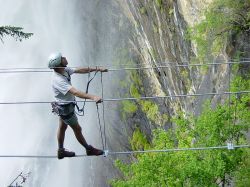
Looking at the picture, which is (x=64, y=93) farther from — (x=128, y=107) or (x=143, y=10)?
(x=128, y=107)

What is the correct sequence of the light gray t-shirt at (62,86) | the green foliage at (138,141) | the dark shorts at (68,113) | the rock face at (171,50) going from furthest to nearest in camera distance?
the green foliage at (138,141), the rock face at (171,50), the dark shorts at (68,113), the light gray t-shirt at (62,86)

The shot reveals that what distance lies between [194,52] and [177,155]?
5.42m

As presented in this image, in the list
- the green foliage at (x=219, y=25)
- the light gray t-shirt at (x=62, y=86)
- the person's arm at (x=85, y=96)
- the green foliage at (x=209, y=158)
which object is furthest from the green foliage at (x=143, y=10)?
the person's arm at (x=85, y=96)

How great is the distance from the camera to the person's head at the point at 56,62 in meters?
8.63

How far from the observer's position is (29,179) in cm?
3441

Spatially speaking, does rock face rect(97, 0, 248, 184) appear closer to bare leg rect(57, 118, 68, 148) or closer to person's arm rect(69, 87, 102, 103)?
bare leg rect(57, 118, 68, 148)

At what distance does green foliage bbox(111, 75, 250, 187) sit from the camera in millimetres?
16469

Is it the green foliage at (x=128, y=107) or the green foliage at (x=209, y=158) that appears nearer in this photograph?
the green foliage at (x=209, y=158)

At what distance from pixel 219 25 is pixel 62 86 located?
1019 centimetres

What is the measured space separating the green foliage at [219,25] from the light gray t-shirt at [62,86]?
919cm

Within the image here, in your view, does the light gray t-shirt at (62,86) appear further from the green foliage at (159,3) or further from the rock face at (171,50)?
the green foliage at (159,3)

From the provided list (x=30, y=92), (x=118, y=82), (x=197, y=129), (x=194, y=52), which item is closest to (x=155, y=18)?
(x=194, y=52)

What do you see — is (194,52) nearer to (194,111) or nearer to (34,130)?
(194,111)

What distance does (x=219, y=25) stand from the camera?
1786 cm
